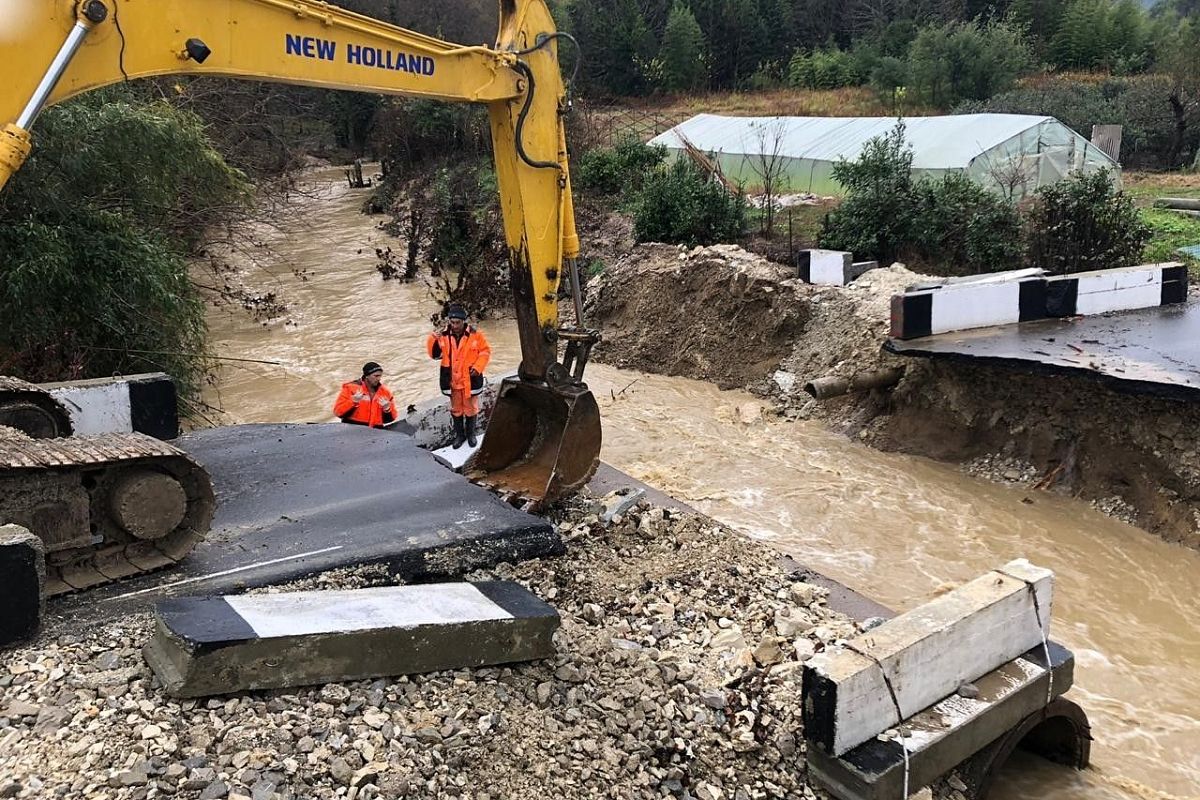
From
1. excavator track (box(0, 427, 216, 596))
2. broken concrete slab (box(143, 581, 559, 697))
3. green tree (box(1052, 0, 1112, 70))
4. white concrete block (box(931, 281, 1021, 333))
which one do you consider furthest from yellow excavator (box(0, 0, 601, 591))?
green tree (box(1052, 0, 1112, 70))

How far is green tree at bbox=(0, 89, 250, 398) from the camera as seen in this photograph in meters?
8.83

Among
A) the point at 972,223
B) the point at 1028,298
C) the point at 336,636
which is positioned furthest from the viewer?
the point at 972,223

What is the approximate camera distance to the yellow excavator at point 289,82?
4.15 metres

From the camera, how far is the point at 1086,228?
39.7ft

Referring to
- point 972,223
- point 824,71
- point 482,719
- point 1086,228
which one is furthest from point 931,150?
point 824,71

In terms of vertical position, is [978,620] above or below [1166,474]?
above

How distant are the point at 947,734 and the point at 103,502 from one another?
13.1ft

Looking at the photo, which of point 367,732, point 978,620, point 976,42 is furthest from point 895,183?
point 976,42

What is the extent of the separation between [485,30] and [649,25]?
7990 millimetres

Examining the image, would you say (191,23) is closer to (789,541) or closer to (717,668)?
(717,668)

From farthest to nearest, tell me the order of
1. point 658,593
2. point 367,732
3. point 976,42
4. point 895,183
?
point 976,42 → point 895,183 → point 658,593 → point 367,732

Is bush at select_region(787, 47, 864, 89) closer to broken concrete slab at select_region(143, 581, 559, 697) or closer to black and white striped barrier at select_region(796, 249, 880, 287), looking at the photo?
black and white striped barrier at select_region(796, 249, 880, 287)

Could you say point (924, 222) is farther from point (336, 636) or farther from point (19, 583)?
point (19, 583)

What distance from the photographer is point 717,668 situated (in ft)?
15.0
